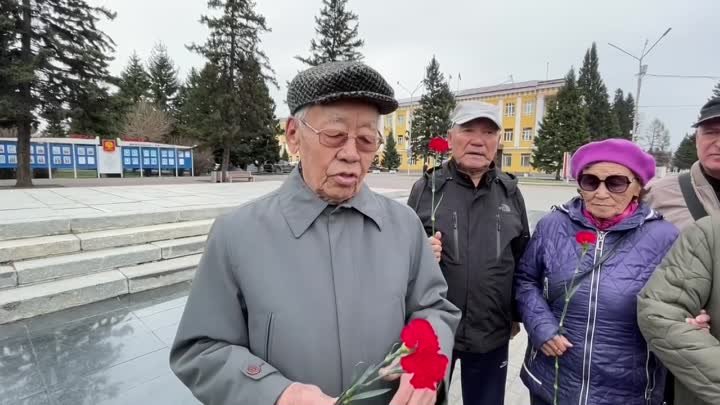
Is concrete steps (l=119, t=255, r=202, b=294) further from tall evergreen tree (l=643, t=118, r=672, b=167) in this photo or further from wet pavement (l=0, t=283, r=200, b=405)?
tall evergreen tree (l=643, t=118, r=672, b=167)

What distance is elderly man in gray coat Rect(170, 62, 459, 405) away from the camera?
97 centimetres

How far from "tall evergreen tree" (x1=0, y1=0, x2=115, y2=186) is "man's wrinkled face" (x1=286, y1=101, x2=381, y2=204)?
16.0 m

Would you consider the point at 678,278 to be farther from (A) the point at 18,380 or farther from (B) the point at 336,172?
(A) the point at 18,380

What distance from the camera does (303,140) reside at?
3.81ft

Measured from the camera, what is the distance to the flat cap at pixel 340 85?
1038 mm

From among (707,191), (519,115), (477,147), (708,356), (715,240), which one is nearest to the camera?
(708,356)

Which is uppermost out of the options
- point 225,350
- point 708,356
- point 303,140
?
point 303,140

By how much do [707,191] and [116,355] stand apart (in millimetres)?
4319

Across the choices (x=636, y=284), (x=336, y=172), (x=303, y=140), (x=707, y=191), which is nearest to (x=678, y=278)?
(x=636, y=284)

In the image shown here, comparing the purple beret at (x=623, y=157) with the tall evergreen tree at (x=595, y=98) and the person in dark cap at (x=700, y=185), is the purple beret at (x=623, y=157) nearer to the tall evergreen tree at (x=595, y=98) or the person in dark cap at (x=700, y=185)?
the person in dark cap at (x=700, y=185)

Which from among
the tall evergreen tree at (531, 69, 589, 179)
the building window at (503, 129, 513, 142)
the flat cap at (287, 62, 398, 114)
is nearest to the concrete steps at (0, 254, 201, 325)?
the flat cap at (287, 62, 398, 114)

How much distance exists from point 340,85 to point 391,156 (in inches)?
2041

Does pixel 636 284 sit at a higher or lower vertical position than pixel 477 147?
lower

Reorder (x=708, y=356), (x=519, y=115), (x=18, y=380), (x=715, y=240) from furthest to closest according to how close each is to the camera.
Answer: (x=519, y=115)
(x=18, y=380)
(x=715, y=240)
(x=708, y=356)
